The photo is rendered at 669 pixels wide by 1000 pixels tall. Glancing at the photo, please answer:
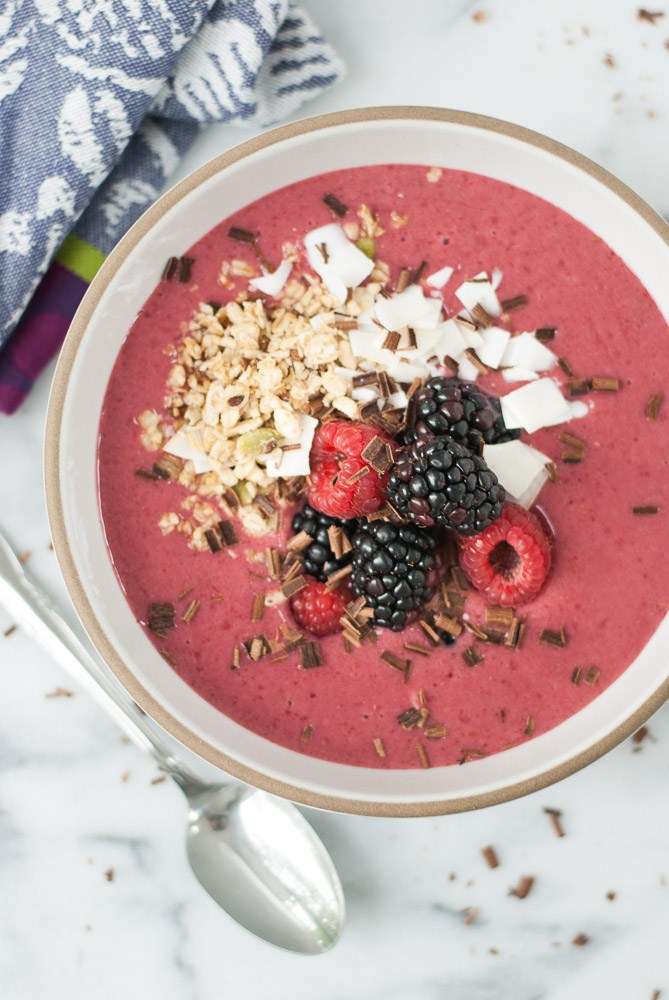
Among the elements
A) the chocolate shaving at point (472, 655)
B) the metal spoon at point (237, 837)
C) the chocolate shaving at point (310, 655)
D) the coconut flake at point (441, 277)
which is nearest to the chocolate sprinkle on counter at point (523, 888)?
the metal spoon at point (237, 837)

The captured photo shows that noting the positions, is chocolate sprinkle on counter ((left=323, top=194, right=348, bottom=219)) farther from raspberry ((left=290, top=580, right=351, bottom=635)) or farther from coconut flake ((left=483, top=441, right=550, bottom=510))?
raspberry ((left=290, top=580, right=351, bottom=635))

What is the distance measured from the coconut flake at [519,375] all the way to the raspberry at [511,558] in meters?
0.20

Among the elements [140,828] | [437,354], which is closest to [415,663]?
[437,354]

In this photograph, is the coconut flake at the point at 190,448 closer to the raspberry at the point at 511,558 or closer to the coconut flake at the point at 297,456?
the coconut flake at the point at 297,456

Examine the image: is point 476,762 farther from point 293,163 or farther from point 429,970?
point 293,163

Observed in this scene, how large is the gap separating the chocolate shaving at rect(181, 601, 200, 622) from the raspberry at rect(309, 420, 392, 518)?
0.80 feet

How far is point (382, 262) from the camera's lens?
1.27m

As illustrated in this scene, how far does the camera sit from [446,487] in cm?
107

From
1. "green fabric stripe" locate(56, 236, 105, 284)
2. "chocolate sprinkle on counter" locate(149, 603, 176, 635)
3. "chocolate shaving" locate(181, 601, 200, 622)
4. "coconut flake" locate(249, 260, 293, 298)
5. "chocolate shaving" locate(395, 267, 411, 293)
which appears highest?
"chocolate shaving" locate(395, 267, 411, 293)

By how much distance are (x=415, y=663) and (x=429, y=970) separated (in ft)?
1.96

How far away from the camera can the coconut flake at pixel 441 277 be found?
1258 millimetres

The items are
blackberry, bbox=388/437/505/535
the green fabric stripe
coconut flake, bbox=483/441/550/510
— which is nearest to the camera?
blackberry, bbox=388/437/505/535

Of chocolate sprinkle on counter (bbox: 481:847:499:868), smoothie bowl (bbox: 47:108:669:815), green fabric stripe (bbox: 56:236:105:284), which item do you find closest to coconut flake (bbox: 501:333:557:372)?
smoothie bowl (bbox: 47:108:669:815)

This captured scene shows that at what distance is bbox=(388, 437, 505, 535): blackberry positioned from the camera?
107 centimetres
